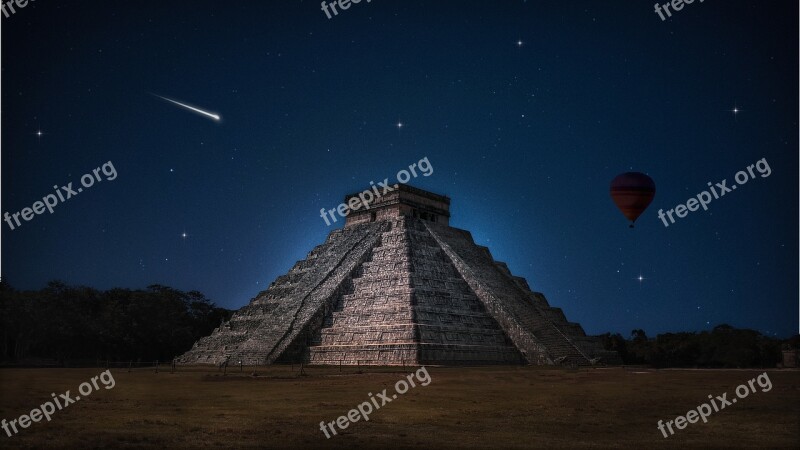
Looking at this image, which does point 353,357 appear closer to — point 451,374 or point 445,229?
point 451,374

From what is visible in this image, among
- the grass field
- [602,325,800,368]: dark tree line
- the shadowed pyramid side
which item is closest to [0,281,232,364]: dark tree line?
the shadowed pyramid side

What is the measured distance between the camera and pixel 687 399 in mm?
17875

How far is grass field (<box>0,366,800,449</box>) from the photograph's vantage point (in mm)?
11062

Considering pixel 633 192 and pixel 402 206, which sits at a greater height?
pixel 402 206

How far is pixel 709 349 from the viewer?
1982 inches

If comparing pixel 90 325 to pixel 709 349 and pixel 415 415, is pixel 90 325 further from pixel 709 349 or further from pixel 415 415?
pixel 709 349

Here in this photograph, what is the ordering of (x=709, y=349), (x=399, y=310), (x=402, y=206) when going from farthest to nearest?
(x=402, y=206) → (x=709, y=349) → (x=399, y=310)

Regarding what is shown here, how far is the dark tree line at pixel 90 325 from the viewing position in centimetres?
4775

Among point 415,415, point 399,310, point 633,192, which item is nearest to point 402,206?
point 399,310

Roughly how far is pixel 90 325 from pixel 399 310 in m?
27.9

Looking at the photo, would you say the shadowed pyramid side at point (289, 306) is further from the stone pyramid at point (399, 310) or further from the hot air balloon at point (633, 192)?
the hot air balloon at point (633, 192)

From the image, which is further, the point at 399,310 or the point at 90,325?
the point at 90,325

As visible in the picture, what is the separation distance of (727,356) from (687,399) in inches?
1346

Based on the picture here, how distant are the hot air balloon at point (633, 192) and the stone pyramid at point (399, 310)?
976 centimetres
